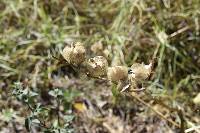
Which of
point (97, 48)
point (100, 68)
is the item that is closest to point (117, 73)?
point (100, 68)

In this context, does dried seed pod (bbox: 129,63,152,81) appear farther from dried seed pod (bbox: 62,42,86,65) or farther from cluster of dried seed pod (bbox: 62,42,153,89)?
dried seed pod (bbox: 62,42,86,65)

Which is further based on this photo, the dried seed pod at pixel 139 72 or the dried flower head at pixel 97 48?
the dried flower head at pixel 97 48

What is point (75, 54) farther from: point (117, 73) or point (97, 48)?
point (97, 48)

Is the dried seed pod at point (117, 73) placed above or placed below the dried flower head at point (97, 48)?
below

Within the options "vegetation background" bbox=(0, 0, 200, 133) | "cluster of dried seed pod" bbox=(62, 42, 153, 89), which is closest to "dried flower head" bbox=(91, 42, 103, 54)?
"vegetation background" bbox=(0, 0, 200, 133)

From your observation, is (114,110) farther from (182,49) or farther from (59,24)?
(59,24)

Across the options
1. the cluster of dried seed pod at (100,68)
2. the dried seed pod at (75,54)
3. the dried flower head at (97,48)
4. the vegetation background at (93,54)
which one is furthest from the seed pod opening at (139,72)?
the dried flower head at (97,48)

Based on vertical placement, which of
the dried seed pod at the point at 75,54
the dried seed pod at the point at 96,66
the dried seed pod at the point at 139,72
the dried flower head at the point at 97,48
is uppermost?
the dried flower head at the point at 97,48

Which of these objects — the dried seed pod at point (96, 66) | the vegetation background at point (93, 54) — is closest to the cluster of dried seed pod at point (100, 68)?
the dried seed pod at point (96, 66)

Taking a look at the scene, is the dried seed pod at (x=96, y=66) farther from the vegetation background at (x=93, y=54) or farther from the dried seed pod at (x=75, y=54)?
the vegetation background at (x=93, y=54)
